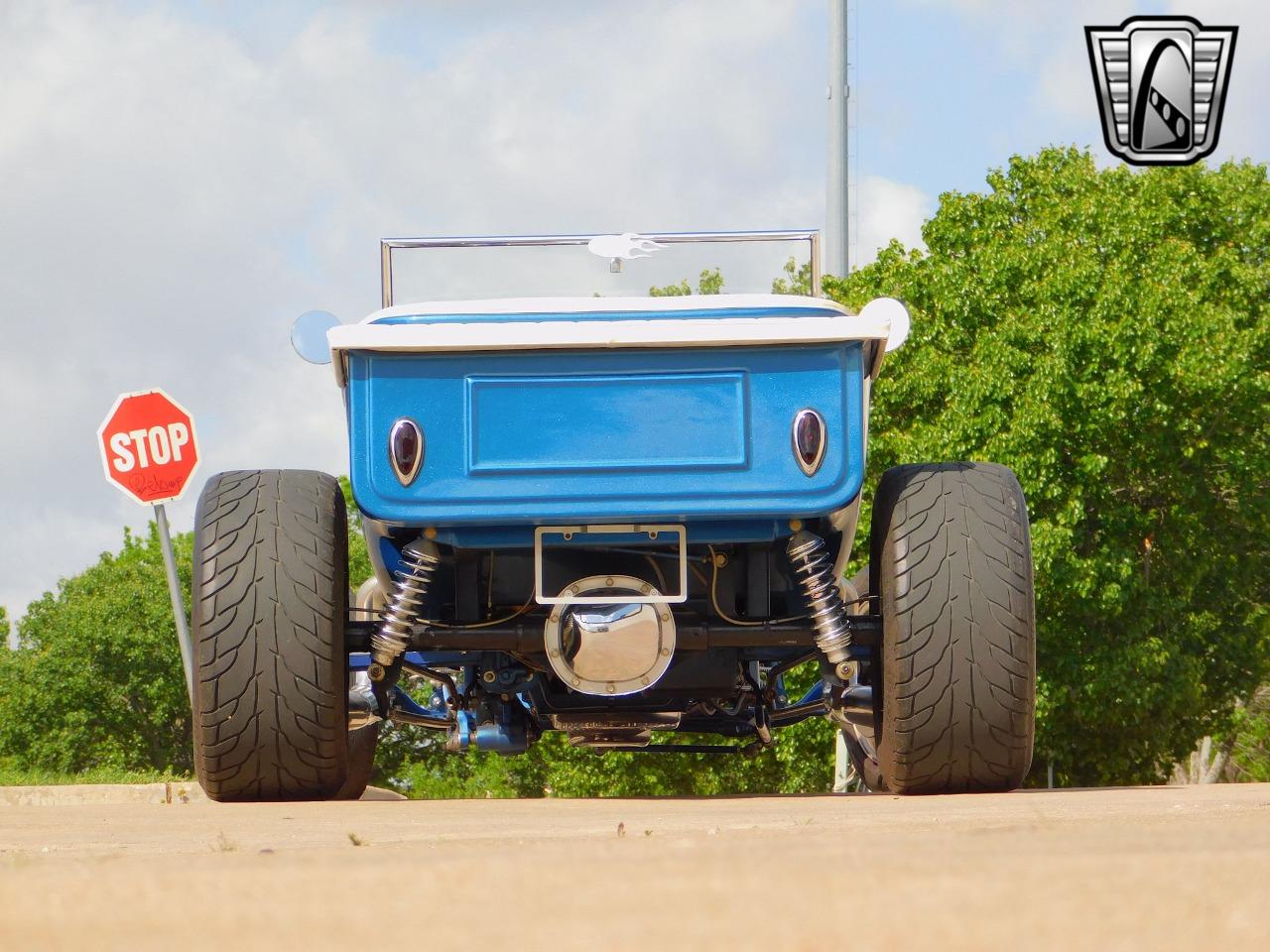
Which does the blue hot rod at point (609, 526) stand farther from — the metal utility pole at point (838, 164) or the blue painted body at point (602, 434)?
the metal utility pole at point (838, 164)

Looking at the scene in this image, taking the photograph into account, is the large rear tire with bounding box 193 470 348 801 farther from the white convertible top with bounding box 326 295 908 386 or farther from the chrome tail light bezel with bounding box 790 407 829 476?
the chrome tail light bezel with bounding box 790 407 829 476

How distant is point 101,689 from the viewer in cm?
5331

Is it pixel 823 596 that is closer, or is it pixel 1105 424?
pixel 823 596

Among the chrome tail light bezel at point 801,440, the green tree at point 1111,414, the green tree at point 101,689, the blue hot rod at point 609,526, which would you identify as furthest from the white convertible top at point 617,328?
the green tree at point 101,689

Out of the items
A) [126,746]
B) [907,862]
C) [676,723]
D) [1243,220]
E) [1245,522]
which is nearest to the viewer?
[907,862]

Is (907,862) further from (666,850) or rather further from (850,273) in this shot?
(850,273)

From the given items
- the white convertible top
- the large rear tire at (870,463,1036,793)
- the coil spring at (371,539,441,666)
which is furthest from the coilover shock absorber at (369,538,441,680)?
the large rear tire at (870,463,1036,793)

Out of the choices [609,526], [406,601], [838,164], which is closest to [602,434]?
[609,526]

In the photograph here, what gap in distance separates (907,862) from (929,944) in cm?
62

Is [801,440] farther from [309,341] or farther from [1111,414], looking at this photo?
[1111,414]

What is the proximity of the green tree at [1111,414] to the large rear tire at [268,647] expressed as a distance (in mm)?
18579

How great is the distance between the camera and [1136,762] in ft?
94.0

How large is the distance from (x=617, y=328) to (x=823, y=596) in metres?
1.10

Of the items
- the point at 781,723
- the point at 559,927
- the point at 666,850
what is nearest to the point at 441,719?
the point at 781,723
